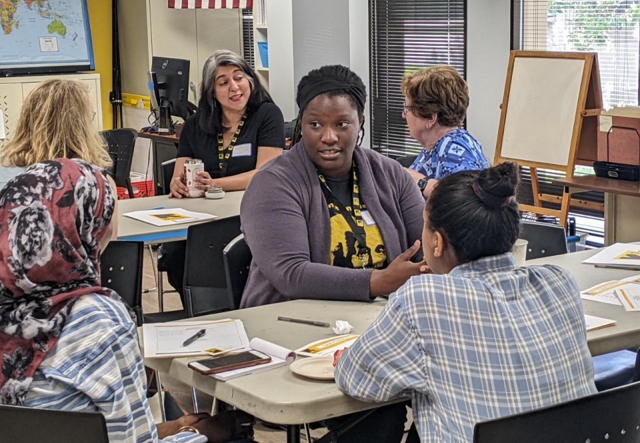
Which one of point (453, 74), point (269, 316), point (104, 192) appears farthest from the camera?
point (453, 74)

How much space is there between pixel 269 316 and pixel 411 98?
1.62m

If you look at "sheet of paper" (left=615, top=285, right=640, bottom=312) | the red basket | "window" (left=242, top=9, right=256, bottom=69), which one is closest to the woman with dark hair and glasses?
"sheet of paper" (left=615, top=285, right=640, bottom=312)

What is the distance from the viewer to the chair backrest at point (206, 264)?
3143 mm

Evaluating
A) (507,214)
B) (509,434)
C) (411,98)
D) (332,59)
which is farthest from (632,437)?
(332,59)

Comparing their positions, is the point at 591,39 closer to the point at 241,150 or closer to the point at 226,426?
the point at 241,150

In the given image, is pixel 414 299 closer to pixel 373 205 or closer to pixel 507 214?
pixel 507 214

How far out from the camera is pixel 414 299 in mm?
1672

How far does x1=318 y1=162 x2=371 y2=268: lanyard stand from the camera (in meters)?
2.60

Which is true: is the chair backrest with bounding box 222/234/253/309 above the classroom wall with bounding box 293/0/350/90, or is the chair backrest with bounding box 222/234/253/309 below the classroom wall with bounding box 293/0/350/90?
below

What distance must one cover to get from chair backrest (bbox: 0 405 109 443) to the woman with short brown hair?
86.7 inches

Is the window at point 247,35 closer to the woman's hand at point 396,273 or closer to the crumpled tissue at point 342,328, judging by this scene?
the woman's hand at point 396,273

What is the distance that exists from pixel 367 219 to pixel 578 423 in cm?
119

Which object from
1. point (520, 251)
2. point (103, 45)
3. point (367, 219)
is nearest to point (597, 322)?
point (520, 251)

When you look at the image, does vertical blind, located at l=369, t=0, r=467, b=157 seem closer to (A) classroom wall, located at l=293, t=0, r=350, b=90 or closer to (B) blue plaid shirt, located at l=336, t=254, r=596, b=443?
(A) classroom wall, located at l=293, t=0, r=350, b=90
